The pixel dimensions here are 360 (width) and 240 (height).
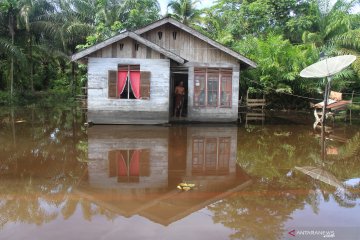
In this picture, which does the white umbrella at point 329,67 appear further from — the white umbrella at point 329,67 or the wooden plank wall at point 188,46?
the wooden plank wall at point 188,46

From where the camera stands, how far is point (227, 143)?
11734 millimetres

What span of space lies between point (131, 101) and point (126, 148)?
15.6ft

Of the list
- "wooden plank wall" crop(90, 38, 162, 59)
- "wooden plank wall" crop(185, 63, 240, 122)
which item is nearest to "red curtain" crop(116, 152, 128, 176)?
"wooden plank wall" crop(90, 38, 162, 59)

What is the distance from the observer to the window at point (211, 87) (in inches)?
631

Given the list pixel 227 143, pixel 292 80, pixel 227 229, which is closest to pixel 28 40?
pixel 292 80

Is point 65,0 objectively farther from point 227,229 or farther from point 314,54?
point 227,229

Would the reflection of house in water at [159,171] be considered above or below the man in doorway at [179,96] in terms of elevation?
below

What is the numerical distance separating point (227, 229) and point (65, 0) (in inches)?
998

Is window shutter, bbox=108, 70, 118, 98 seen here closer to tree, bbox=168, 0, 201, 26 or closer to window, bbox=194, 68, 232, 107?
window, bbox=194, 68, 232, 107

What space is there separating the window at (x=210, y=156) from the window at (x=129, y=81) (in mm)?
3796

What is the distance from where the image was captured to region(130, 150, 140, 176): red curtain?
8305 mm

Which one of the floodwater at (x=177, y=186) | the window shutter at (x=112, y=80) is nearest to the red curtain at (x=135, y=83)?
the window shutter at (x=112, y=80)

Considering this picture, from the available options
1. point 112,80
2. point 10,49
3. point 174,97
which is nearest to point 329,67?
point 174,97

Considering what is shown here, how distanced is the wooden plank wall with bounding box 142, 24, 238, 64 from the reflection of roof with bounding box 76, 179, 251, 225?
365 inches
